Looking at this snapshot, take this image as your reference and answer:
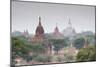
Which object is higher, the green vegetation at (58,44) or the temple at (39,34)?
the temple at (39,34)

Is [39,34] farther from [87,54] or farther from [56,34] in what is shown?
[87,54]

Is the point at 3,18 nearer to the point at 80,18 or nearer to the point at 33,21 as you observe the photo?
the point at 33,21

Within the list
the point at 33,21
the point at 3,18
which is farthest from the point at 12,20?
the point at 33,21

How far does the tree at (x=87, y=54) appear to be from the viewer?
2.88 metres

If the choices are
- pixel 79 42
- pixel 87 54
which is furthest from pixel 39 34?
pixel 87 54

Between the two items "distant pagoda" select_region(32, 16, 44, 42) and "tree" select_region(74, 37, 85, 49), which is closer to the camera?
"distant pagoda" select_region(32, 16, 44, 42)

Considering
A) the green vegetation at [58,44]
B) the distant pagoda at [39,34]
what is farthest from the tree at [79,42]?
the distant pagoda at [39,34]

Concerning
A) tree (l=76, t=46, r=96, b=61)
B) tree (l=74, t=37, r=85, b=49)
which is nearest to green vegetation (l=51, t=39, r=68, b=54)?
tree (l=74, t=37, r=85, b=49)

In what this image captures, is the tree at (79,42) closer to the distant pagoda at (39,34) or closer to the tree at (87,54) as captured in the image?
the tree at (87,54)

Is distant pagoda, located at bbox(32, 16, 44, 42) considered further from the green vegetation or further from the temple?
the green vegetation

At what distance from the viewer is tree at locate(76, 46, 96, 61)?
9.46ft

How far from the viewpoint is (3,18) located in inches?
99.5

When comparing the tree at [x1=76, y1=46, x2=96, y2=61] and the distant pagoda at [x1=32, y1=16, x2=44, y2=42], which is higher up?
the distant pagoda at [x1=32, y1=16, x2=44, y2=42]

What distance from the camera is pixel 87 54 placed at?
2928 mm
